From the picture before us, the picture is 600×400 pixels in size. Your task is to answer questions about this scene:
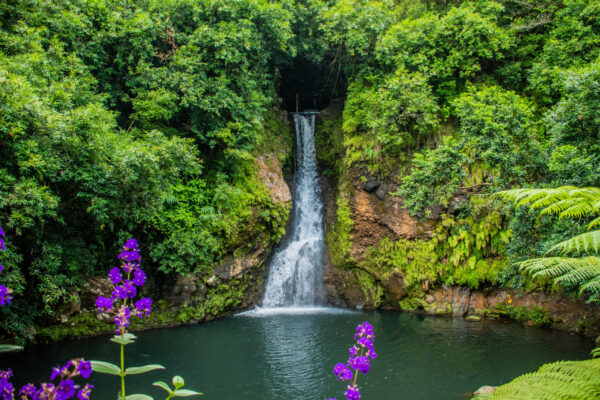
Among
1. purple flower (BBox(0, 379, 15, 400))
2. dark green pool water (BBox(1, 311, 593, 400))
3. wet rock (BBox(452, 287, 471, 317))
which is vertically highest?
purple flower (BBox(0, 379, 15, 400))

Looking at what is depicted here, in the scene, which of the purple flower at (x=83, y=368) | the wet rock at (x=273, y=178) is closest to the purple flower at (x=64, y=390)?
the purple flower at (x=83, y=368)

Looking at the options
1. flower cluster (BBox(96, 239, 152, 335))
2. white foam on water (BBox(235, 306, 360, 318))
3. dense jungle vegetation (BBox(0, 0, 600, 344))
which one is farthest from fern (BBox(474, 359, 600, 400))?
white foam on water (BBox(235, 306, 360, 318))

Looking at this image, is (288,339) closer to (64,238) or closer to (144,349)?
(144,349)

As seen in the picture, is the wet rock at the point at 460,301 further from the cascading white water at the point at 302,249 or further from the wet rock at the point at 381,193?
the cascading white water at the point at 302,249

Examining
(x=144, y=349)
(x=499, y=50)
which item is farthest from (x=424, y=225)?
(x=144, y=349)

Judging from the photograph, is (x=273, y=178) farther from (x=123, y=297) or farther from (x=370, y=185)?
(x=123, y=297)

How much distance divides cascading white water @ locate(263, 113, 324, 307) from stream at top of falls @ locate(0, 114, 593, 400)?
1075 millimetres

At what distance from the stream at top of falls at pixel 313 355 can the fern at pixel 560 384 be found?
12.3 feet

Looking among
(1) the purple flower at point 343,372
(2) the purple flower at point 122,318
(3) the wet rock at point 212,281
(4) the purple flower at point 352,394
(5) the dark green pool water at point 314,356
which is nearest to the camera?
(2) the purple flower at point 122,318

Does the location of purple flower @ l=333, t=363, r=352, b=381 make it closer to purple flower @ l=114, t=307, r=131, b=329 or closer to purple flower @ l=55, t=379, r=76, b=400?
purple flower @ l=114, t=307, r=131, b=329

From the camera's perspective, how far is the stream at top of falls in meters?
7.51

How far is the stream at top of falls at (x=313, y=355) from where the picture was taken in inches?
296

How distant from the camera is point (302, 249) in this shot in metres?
15.6

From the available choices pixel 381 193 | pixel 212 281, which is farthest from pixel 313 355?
pixel 381 193
